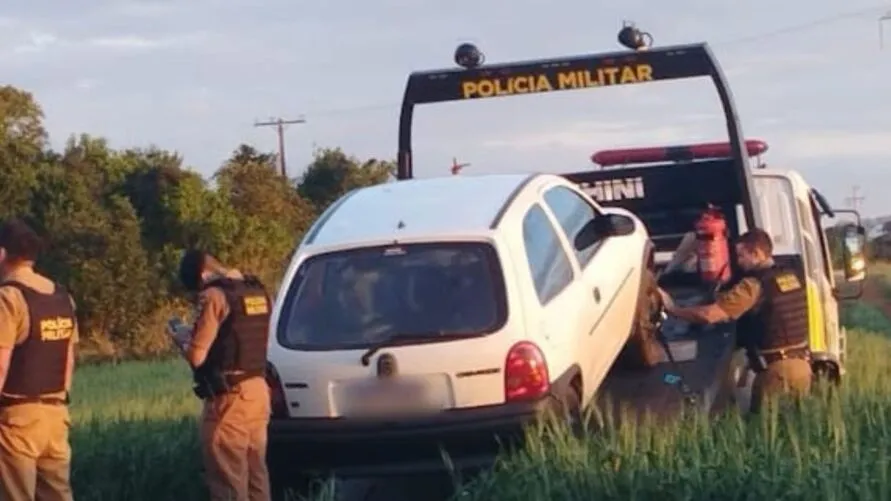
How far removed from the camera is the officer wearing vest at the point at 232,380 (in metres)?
9.26

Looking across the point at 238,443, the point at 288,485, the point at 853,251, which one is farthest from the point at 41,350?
the point at 853,251

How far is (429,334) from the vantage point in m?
8.99

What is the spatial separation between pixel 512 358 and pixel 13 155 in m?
39.2

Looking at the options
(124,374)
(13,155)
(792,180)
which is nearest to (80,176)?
(13,155)

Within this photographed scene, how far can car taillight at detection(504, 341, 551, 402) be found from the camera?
8.80 metres

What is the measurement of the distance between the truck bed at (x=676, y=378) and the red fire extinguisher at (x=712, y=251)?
811mm

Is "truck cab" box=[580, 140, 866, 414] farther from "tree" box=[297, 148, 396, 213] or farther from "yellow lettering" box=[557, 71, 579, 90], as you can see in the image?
"tree" box=[297, 148, 396, 213]

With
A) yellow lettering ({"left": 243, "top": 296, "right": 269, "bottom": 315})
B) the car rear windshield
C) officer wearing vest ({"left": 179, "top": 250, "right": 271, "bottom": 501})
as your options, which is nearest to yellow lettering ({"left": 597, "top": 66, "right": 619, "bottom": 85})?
the car rear windshield

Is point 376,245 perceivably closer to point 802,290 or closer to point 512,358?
point 512,358

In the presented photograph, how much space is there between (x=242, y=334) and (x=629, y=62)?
395 centimetres

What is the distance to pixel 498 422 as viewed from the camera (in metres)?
8.74

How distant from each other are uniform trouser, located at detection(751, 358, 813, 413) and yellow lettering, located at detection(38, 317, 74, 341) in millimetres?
3832

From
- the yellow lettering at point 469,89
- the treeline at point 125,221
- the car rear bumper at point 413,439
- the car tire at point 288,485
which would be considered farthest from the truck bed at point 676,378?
the treeline at point 125,221

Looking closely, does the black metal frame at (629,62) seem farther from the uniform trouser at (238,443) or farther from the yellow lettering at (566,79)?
the uniform trouser at (238,443)
